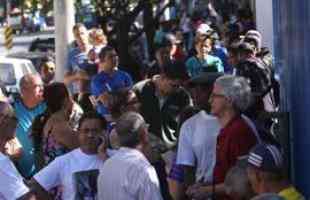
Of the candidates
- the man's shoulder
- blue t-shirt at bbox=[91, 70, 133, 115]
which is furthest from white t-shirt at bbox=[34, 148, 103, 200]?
blue t-shirt at bbox=[91, 70, 133, 115]

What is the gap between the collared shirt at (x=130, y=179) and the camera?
6.90 m

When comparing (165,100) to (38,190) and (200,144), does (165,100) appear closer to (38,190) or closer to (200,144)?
(200,144)

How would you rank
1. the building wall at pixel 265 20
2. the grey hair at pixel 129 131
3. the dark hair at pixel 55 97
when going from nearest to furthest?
the grey hair at pixel 129 131 < the dark hair at pixel 55 97 < the building wall at pixel 265 20

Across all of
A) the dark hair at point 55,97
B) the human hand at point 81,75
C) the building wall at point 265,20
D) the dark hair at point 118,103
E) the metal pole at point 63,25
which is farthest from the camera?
the metal pole at point 63,25

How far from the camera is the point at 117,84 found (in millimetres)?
12578

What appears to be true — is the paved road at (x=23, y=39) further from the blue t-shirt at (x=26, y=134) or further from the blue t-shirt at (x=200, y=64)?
the blue t-shirt at (x=26, y=134)

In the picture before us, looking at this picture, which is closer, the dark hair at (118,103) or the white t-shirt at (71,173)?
the white t-shirt at (71,173)

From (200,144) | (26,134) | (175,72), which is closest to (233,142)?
(200,144)

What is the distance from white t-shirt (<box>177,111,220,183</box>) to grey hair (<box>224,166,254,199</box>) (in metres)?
1.09

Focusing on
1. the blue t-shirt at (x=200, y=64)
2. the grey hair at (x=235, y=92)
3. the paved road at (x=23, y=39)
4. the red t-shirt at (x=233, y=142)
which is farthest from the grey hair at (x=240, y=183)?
the paved road at (x=23, y=39)

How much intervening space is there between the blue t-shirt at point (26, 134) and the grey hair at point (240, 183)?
10.4 feet

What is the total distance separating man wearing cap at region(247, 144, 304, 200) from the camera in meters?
5.90

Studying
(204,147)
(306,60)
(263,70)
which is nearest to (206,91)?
(204,147)

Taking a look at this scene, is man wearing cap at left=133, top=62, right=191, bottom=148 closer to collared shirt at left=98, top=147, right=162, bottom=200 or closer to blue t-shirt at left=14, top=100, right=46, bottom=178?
blue t-shirt at left=14, top=100, right=46, bottom=178
